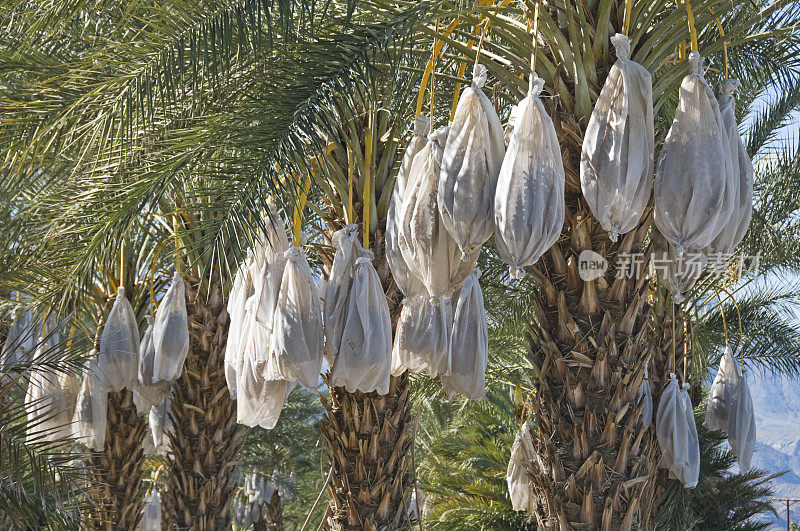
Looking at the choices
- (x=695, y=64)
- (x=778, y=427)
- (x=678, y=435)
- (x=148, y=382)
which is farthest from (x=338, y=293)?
(x=778, y=427)

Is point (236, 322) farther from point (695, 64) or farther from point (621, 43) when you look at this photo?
point (695, 64)

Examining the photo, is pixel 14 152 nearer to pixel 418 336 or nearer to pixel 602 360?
pixel 418 336

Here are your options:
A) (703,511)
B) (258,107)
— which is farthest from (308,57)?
(703,511)

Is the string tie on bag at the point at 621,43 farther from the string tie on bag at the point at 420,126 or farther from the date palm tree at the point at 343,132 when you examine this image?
the string tie on bag at the point at 420,126

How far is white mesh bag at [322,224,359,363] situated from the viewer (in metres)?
4.51

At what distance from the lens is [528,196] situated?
3285 mm

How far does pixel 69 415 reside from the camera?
26.2 feet

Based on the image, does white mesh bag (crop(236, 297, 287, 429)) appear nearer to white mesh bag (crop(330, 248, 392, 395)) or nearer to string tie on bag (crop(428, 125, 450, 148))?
white mesh bag (crop(330, 248, 392, 395))

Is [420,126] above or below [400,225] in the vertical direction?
above

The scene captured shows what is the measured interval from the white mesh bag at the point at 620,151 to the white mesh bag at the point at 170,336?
4024 mm

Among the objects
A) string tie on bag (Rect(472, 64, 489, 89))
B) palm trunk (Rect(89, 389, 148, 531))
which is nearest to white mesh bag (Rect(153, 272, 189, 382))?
palm trunk (Rect(89, 389, 148, 531))

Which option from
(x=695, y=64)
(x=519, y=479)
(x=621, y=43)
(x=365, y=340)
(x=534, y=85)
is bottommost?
(x=519, y=479)

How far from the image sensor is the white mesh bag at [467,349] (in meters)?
4.84

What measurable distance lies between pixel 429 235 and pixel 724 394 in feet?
17.3
